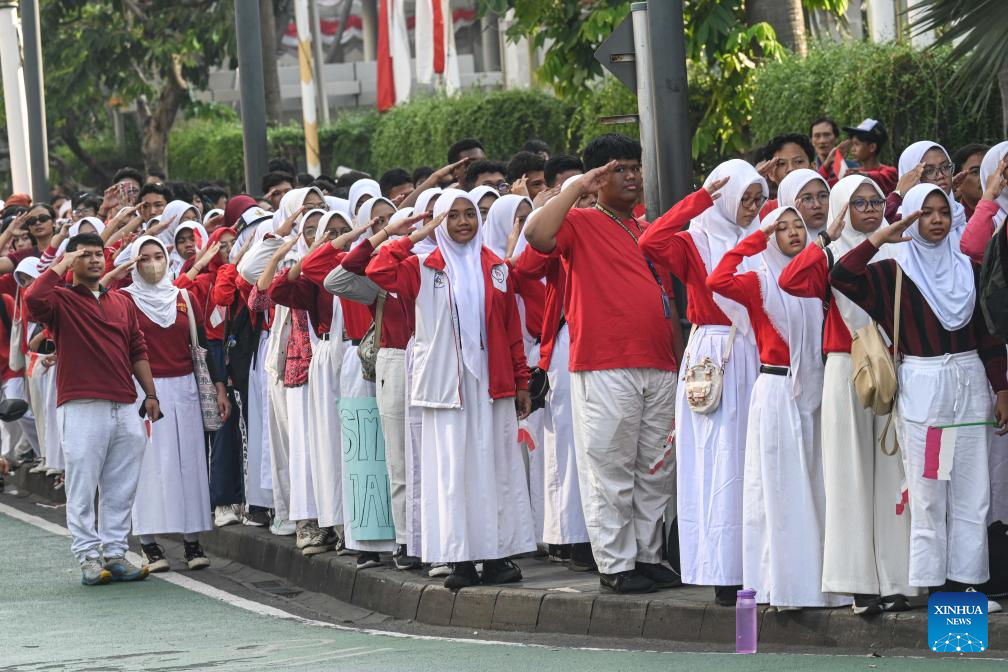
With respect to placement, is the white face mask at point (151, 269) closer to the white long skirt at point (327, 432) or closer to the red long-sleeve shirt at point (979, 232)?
the white long skirt at point (327, 432)

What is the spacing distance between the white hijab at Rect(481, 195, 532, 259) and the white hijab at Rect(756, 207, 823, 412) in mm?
2591

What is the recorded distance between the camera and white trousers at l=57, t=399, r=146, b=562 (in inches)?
456

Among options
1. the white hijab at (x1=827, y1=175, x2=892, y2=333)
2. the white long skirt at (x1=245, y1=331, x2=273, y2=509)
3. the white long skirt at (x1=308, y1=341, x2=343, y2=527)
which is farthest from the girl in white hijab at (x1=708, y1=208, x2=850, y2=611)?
the white long skirt at (x1=245, y1=331, x2=273, y2=509)

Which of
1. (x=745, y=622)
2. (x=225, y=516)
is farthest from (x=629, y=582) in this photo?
(x=225, y=516)

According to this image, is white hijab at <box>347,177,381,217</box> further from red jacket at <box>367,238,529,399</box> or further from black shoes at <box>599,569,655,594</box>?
black shoes at <box>599,569,655,594</box>

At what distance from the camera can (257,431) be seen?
42.6ft

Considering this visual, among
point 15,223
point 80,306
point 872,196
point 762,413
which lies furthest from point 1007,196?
point 15,223

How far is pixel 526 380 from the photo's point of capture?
10.1m

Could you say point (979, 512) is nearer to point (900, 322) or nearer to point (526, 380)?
point (900, 322)

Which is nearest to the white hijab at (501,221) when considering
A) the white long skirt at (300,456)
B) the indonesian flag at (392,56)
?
the white long skirt at (300,456)

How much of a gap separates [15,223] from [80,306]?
17.3 feet

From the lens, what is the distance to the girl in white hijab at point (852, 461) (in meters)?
8.20

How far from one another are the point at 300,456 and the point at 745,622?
4.33 m

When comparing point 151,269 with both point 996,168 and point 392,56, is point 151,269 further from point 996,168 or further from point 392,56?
point 392,56
